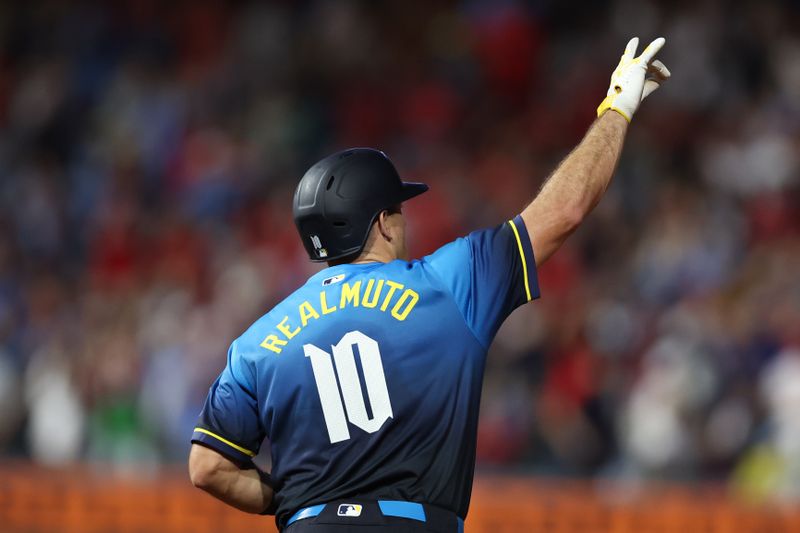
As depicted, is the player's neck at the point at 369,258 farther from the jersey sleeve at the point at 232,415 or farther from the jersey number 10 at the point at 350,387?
the jersey sleeve at the point at 232,415

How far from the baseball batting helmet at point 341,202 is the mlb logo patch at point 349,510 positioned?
760 mm

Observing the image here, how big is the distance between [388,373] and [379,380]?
0.10 feet

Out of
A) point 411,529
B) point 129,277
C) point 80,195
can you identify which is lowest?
point 411,529

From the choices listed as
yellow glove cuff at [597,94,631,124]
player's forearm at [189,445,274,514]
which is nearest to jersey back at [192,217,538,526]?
player's forearm at [189,445,274,514]

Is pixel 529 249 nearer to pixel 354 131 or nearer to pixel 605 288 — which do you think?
pixel 605 288

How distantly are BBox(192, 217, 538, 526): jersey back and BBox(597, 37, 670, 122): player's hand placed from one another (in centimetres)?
60

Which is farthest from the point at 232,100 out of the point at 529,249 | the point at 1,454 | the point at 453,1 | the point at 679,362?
the point at 529,249

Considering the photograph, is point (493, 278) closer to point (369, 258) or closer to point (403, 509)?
point (369, 258)

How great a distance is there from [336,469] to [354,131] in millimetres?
9749

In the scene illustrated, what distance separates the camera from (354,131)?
1320 cm

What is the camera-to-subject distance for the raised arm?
3.73 metres

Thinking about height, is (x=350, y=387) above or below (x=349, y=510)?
above

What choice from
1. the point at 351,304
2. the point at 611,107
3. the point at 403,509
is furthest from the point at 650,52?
the point at 403,509

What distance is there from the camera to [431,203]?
11.6 metres
